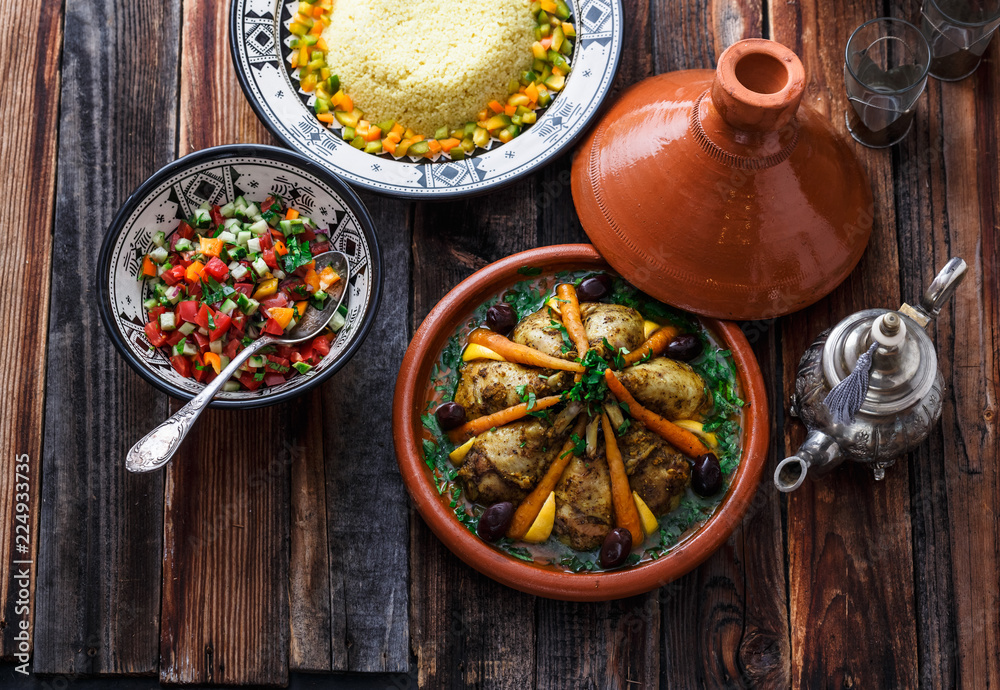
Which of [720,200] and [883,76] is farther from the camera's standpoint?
[883,76]

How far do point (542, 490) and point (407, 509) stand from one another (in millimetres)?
414

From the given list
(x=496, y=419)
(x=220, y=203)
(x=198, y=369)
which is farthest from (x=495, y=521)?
(x=220, y=203)

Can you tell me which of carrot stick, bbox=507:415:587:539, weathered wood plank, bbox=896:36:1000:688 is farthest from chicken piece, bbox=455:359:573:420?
weathered wood plank, bbox=896:36:1000:688

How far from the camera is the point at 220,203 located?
2.04 meters

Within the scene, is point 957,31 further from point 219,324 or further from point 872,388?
point 219,324

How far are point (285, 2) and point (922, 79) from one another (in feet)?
5.45

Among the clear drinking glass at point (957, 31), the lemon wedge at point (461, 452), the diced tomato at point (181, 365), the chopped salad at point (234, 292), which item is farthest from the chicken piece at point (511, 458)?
the clear drinking glass at point (957, 31)

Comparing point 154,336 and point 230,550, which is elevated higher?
point 154,336

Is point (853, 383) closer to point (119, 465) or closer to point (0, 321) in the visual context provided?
point (119, 465)

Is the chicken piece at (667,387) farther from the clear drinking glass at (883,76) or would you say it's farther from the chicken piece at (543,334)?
the clear drinking glass at (883,76)

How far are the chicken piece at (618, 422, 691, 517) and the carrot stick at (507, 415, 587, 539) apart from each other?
117 millimetres

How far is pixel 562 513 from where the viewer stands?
1929 millimetres

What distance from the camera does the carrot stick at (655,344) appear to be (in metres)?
1.94

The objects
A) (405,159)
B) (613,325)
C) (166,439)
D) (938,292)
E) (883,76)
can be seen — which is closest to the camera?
(166,439)
